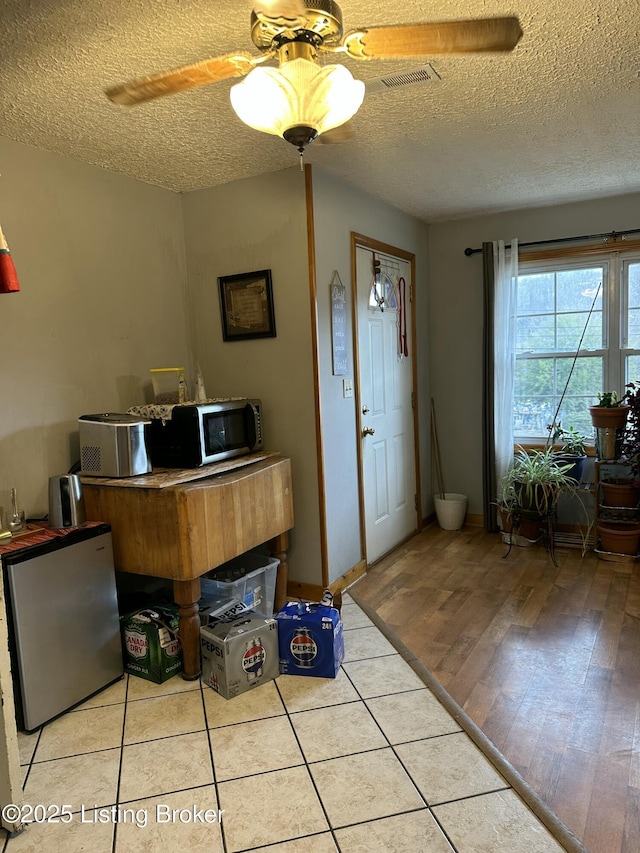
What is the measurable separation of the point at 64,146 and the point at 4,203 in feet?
1.25

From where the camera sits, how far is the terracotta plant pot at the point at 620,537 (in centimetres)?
365

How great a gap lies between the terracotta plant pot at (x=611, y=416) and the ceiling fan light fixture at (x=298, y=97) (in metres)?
2.84

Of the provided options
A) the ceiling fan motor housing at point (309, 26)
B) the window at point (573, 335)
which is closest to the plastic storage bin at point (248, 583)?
the ceiling fan motor housing at point (309, 26)

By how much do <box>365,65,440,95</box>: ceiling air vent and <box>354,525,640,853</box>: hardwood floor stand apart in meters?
2.31

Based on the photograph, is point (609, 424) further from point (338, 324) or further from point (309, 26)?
point (309, 26)

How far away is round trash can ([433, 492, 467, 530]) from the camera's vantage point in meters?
4.38

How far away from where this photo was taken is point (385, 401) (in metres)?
3.85

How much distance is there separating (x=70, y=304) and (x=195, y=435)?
34.2 inches

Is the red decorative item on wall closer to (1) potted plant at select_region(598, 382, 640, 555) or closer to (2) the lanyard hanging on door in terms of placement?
(2) the lanyard hanging on door

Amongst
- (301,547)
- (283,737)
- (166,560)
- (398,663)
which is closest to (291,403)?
(301,547)

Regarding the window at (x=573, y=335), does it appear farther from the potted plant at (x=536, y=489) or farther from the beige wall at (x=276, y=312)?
the beige wall at (x=276, y=312)

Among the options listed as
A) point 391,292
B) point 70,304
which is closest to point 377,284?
point 391,292

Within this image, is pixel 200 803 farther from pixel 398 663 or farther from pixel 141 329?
pixel 141 329

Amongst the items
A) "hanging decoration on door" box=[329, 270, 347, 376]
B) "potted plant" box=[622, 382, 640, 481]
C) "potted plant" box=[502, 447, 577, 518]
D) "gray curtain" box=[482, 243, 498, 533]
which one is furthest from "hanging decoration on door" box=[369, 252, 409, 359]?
"potted plant" box=[622, 382, 640, 481]
